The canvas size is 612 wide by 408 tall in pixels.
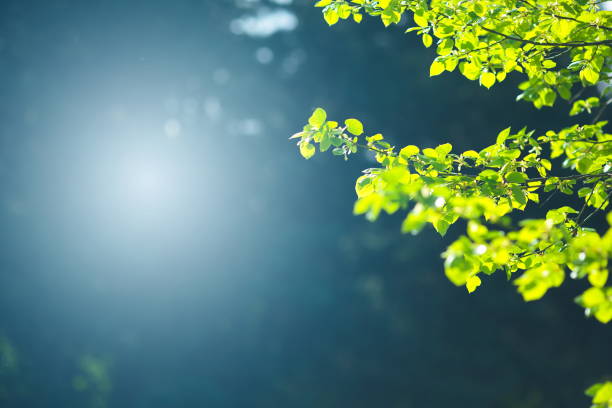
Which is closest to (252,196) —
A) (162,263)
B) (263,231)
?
(263,231)

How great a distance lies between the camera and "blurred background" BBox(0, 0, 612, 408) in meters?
10.9

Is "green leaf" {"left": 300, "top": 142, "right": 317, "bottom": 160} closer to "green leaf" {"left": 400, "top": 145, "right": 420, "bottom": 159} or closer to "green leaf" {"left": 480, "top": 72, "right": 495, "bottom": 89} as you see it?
"green leaf" {"left": 400, "top": 145, "right": 420, "bottom": 159}

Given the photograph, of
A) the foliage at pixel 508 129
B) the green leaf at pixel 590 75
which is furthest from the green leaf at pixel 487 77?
the green leaf at pixel 590 75

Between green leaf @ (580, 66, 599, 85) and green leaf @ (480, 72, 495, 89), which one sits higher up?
green leaf @ (480, 72, 495, 89)

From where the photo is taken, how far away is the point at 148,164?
13.4 meters

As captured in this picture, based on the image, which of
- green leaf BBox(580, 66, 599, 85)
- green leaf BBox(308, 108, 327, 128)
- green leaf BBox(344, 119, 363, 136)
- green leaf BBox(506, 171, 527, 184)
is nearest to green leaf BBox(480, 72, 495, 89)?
green leaf BBox(580, 66, 599, 85)

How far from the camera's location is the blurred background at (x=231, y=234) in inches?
428

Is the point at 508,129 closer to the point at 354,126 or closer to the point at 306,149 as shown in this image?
the point at 354,126

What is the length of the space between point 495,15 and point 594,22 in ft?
1.64

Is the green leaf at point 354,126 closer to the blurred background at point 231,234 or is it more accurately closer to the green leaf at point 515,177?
the green leaf at point 515,177

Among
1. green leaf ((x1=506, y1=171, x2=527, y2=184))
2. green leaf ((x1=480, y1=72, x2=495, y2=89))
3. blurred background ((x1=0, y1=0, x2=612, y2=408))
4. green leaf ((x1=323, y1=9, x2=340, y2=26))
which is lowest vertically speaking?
green leaf ((x1=506, y1=171, x2=527, y2=184))

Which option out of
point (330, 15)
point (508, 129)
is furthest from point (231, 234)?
point (508, 129)

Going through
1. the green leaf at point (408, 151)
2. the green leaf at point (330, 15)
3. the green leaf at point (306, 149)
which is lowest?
the green leaf at point (408, 151)

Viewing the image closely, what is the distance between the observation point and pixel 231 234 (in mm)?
12633
